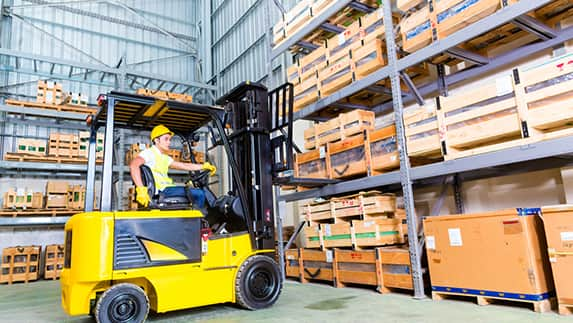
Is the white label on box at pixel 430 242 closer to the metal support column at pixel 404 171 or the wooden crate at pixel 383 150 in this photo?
the metal support column at pixel 404 171

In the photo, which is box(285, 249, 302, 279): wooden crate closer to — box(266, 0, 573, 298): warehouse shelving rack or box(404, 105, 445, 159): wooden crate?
Result: box(266, 0, 573, 298): warehouse shelving rack

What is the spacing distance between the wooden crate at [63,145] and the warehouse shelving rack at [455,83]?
856 cm

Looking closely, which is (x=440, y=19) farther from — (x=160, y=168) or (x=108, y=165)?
(x=108, y=165)

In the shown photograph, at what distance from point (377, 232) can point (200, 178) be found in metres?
2.63

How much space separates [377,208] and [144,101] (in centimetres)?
350

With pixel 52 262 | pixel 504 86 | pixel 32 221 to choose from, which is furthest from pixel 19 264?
pixel 504 86

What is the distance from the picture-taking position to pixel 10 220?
10.7 m

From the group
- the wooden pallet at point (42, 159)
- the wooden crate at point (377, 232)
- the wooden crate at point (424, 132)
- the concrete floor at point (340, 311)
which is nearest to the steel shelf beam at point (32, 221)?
the wooden pallet at point (42, 159)

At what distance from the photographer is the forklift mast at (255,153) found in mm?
5176

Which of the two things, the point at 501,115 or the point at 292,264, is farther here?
the point at 292,264

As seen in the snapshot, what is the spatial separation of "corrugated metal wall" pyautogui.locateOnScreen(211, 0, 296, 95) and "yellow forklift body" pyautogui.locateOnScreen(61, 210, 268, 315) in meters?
7.47

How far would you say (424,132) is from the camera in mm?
5129

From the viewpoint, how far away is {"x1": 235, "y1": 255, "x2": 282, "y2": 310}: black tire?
15.4ft

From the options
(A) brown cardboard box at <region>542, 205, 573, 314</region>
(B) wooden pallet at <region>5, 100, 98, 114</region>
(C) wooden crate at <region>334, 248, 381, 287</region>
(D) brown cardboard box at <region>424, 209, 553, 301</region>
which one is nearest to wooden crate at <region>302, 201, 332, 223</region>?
(C) wooden crate at <region>334, 248, 381, 287</region>
